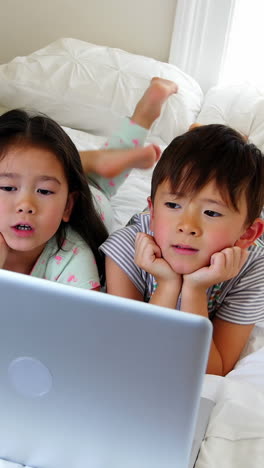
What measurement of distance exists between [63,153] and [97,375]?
555 mm

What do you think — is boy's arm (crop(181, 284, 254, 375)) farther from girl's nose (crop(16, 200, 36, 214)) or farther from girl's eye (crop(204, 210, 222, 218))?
girl's nose (crop(16, 200, 36, 214))

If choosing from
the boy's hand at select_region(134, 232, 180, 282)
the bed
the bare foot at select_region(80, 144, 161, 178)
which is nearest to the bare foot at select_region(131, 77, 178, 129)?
the bare foot at select_region(80, 144, 161, 178)

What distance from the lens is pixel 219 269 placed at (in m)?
0.88

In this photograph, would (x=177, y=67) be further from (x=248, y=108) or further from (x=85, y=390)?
(x=85, y=390)

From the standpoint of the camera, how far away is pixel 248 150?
3.14ft

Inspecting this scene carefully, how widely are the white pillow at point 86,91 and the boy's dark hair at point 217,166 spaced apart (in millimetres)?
1072

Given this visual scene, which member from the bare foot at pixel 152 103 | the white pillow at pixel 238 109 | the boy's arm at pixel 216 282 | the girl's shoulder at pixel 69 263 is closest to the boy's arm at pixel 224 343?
the boy's arm at pixel 216 282

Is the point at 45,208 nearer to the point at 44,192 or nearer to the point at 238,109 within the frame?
the point at 44,192

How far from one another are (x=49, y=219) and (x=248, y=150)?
35 cm

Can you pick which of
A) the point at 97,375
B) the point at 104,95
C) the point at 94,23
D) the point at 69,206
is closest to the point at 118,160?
the point at 69,206

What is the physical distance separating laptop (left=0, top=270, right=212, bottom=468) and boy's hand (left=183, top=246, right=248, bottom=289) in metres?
0.31

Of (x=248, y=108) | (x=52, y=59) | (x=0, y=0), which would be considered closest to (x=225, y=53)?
(x=248, y=108)

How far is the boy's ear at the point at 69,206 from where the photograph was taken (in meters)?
1.10

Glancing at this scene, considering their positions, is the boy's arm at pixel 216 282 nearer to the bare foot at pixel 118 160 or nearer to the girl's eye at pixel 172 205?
the girl's eye at pixel 172 205
